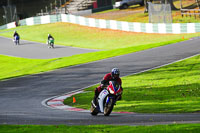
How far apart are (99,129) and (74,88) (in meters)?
12.7

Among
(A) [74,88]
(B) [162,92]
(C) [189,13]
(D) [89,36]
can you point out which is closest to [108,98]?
(B) [162,92]

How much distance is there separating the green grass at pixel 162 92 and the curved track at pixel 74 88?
158 cm

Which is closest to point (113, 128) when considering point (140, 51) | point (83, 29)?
point (140, 51)

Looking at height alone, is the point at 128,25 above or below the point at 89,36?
above

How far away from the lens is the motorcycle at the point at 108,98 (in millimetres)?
13500

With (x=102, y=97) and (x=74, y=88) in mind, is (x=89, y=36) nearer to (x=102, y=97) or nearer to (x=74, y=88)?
(x=74, y=88)

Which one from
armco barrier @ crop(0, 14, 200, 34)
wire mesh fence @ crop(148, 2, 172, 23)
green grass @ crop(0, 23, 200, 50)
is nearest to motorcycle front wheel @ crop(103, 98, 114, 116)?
green grass @ crop(0, 23, 200, 50)

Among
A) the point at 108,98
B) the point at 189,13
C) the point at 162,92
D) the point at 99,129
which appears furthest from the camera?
the point at 189,13

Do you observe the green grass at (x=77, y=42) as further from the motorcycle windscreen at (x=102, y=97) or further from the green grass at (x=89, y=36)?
the motorcycle windscreen at (x=102, y=97)

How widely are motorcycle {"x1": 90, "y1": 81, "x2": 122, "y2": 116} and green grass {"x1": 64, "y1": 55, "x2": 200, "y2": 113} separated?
154 centimetres

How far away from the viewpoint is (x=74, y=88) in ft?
76.7

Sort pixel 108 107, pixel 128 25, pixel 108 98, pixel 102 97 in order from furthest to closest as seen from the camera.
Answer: pixel 128 25
pixel 102 97
pixel 108 107
pixel 108 98

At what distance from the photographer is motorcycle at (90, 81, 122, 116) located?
44.3 ft

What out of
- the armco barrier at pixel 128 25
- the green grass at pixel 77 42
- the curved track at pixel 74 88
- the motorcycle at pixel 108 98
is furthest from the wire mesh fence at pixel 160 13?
the motorcycle at pixel 108 98
